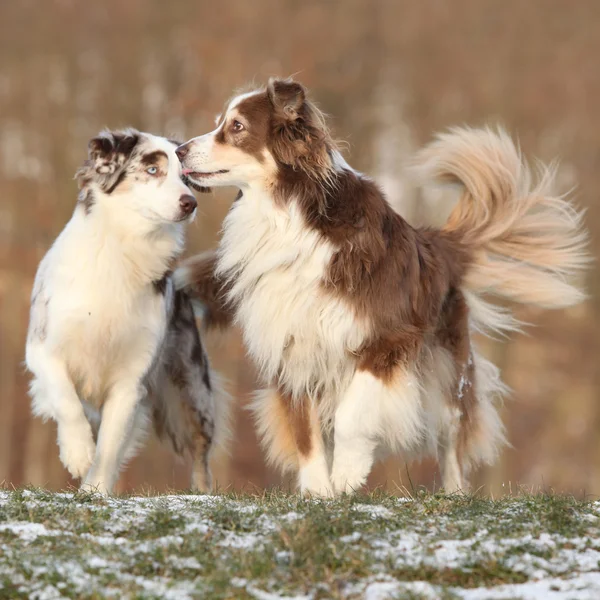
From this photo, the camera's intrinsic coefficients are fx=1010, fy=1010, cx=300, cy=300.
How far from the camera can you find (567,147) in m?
23.9

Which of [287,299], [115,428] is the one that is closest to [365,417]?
[287,299]

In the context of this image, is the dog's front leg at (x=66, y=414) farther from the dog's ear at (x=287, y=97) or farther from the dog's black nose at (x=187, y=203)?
the dog's ear at (x=287, y=97)

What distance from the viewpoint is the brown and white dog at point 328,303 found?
22.9 ft

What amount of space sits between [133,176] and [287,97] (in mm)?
1391

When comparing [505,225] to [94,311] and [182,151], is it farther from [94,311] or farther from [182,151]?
[94,311]

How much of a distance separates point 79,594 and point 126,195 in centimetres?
403

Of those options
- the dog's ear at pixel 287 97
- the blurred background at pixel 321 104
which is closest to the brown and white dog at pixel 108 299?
the dog's ear at pixel 287 97

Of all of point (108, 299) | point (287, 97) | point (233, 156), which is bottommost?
point (108, 299)

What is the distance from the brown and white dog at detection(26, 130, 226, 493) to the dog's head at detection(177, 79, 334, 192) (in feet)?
1.24

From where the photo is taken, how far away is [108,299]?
7.59 m

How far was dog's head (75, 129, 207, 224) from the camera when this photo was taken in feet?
24.3

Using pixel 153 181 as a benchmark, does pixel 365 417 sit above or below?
below

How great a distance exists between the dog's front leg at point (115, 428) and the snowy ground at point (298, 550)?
1998 mm

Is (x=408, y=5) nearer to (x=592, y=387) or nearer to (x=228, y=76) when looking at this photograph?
(x=228, y=76)
